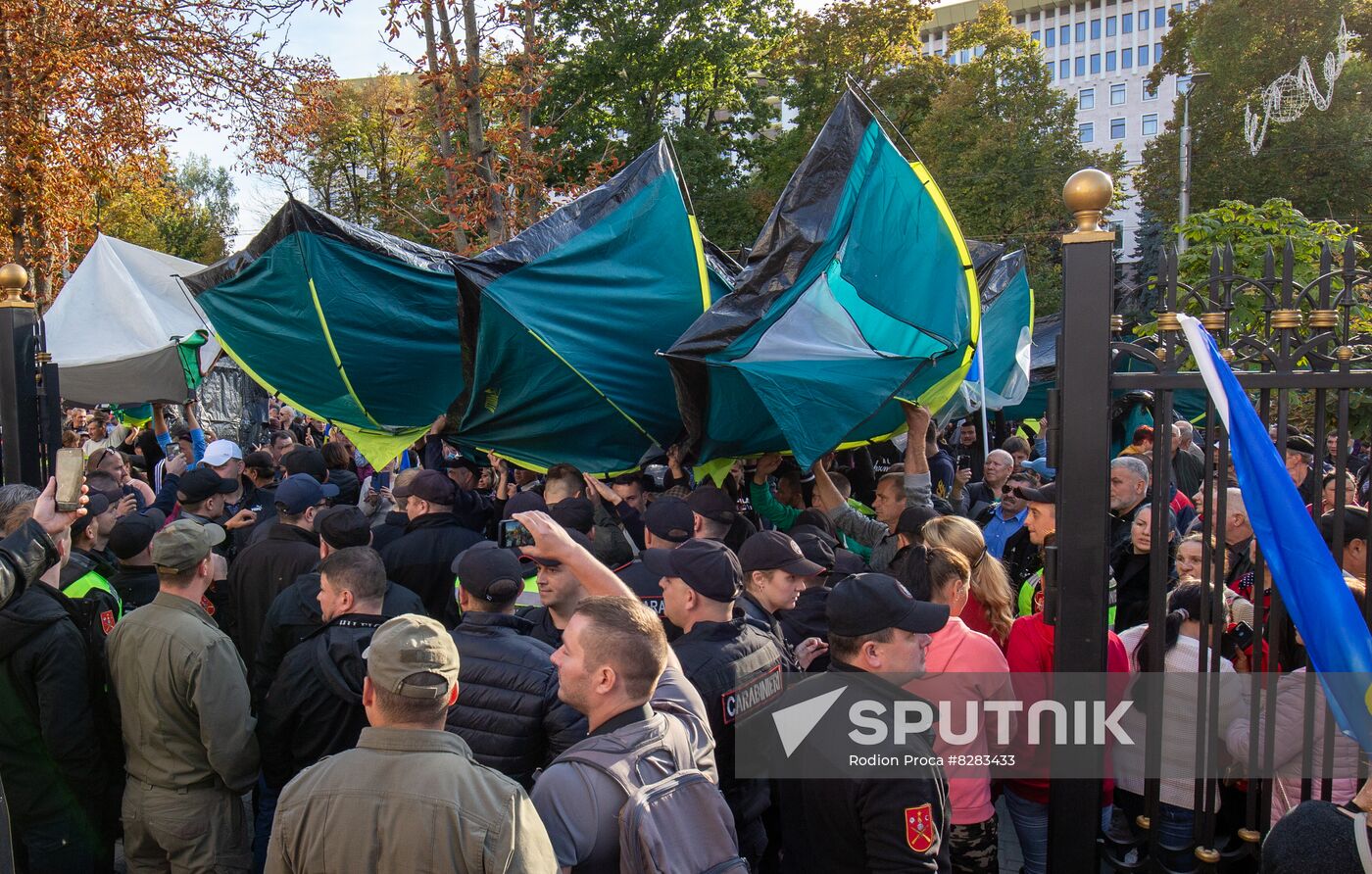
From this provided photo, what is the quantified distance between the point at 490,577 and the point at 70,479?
55.6 inches

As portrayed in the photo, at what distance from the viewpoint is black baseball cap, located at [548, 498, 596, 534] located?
498 cm

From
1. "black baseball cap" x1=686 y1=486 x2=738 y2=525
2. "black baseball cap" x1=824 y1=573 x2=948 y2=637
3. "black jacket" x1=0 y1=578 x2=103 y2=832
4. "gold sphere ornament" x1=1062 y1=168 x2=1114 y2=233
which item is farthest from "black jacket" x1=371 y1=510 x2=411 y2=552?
"gold sphere ornament" x1=1062 y1=168 x2=1114 y2=233

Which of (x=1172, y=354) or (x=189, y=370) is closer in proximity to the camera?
(x=1172, y=354)

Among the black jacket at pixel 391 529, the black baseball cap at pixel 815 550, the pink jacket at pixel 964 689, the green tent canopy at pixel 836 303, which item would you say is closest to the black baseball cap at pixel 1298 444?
the green tent canopy at pixel 836 303

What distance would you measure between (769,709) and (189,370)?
767 centimetres

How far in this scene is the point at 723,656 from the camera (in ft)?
11.2

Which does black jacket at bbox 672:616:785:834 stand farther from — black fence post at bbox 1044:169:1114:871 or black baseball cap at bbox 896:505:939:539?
black baseball cap at bbox 896:505:939:539

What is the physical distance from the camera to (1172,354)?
114 inches

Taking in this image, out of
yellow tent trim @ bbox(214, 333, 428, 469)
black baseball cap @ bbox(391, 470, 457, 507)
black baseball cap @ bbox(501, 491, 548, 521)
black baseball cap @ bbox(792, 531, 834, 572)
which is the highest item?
yellow tent trim @ bbox(214, 333, 428, 469)

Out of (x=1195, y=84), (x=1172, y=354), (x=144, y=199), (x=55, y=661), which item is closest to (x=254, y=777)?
(x=55, y=661)

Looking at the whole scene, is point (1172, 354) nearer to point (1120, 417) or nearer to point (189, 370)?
point (1120, 417)

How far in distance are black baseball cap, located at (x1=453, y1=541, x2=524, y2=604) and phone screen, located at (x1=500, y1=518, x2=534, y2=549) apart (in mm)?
917

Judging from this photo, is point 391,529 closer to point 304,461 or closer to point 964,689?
point 304,461

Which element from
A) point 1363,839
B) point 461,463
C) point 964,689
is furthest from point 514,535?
point 1363,839
